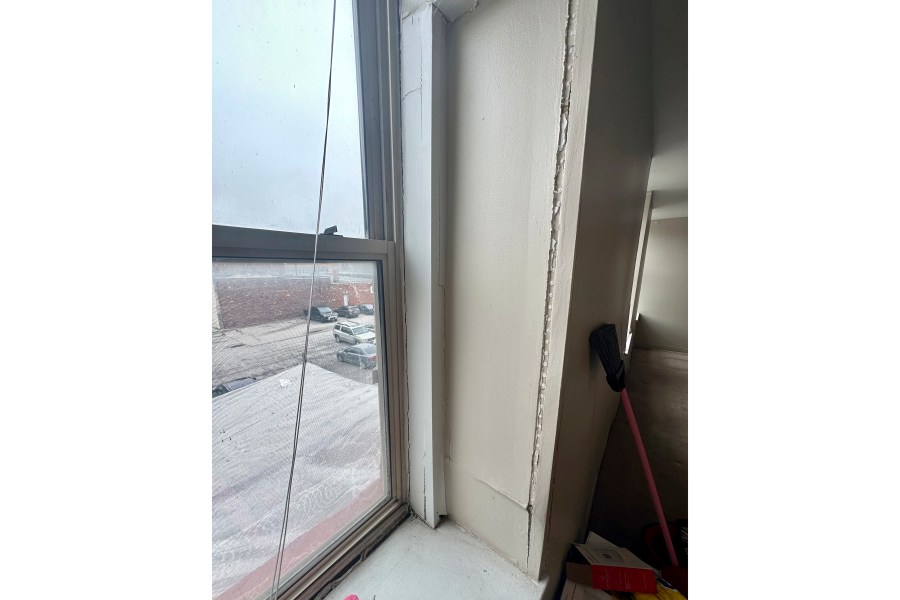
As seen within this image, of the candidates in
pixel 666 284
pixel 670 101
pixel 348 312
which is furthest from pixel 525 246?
pixel 666 284

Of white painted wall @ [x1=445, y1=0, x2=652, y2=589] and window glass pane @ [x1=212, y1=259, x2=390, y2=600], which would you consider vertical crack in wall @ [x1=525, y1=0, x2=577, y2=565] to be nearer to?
white painted wall @ [x1=445, y1=0, x2=652, y2=589]


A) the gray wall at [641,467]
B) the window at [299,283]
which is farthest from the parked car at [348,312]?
the gray wall at [641,467]

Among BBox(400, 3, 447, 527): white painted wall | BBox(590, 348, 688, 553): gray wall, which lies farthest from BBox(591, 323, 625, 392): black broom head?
BBox(590, 348, 688, 553): gray wall

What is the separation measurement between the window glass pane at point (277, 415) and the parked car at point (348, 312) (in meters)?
0.02

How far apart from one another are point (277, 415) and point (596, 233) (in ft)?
2.56

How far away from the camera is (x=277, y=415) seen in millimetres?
545

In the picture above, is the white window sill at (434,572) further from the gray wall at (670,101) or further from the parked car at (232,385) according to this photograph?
the gray wall at (670,101)

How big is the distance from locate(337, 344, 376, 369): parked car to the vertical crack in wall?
1.30 feet

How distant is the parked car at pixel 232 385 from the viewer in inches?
18.7

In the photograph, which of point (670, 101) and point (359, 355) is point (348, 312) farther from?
point (670, 101)
